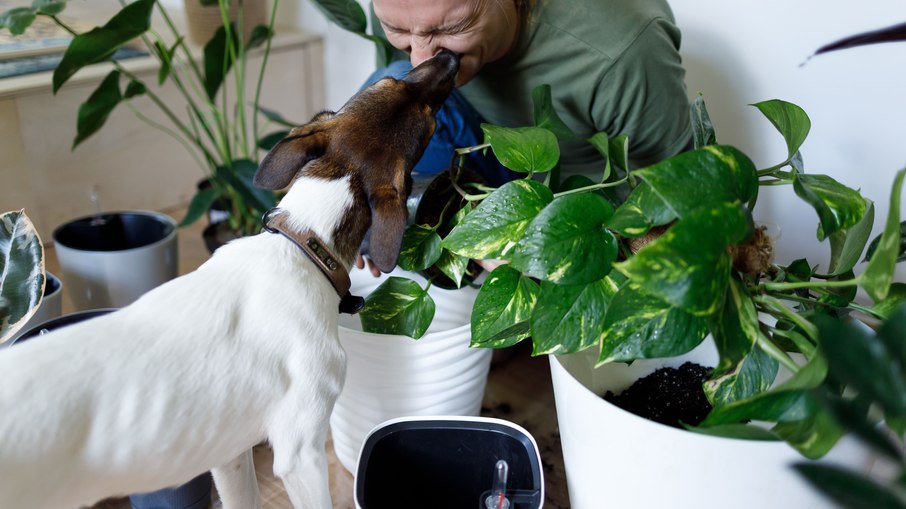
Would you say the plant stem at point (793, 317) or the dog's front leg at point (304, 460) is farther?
the dog's front leg at point (304, 460)

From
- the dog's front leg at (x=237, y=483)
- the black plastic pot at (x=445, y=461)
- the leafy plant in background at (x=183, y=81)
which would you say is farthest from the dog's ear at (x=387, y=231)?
the leafy plant in background at (x=183, y=81)

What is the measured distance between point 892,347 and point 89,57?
1164 millimetres

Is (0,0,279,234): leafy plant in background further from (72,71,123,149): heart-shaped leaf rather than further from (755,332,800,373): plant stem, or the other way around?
(755,332,800,373): plant stem

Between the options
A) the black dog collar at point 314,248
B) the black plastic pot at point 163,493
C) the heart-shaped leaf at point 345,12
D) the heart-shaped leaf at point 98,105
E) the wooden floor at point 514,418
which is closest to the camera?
the black dog collar at point 314,248

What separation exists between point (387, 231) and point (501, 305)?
0.16 metres

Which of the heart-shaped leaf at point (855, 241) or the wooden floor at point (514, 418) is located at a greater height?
the heart-shaped leaf at point (855, 241)

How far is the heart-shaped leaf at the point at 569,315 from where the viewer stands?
0.70 meters

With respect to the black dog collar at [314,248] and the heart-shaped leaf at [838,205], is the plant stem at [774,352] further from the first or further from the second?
the black dog collar at [314,248]

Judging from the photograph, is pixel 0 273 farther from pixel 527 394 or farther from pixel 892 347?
pixel 892 347

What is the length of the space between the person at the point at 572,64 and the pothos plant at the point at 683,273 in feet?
0.85

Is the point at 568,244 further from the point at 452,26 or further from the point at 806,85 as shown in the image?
the point at 806,85

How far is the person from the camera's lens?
1034mm

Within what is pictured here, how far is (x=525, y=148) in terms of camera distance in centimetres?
79

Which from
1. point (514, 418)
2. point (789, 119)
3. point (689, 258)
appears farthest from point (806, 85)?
point (689, 258)
